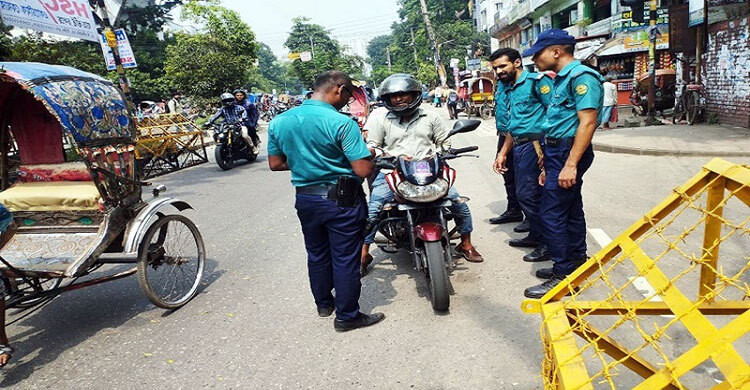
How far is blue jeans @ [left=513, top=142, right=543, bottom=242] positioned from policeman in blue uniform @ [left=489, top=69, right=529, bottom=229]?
533 mm

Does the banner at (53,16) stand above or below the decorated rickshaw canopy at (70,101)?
above

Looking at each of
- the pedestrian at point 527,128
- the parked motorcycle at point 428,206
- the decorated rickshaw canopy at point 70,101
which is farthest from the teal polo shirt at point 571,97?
the decorated rickshaw canopy at point 70,101

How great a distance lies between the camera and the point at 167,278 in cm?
423

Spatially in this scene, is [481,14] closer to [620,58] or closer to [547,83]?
[620,58]

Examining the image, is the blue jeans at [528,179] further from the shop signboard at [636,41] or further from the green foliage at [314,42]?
the green foliage at [314,42]

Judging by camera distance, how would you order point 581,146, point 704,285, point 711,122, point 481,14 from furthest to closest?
1. point 481,14
2. point 711,122
3. point 581,146
4. point 704,285

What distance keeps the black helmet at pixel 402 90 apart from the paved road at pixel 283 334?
1.33 m

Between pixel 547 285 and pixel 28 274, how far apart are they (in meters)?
3.52

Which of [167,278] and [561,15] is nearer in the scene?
A: [167,278]

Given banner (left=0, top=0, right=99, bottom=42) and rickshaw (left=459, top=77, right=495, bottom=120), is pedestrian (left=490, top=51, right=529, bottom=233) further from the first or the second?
rickshaw (left=459, top=77, right=495, bottom=120)

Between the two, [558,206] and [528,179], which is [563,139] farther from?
[528,179]

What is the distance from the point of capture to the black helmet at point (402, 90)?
3752 mm

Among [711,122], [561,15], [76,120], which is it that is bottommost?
[711,122]

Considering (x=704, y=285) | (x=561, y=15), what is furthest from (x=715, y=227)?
(x=561, y=15)
